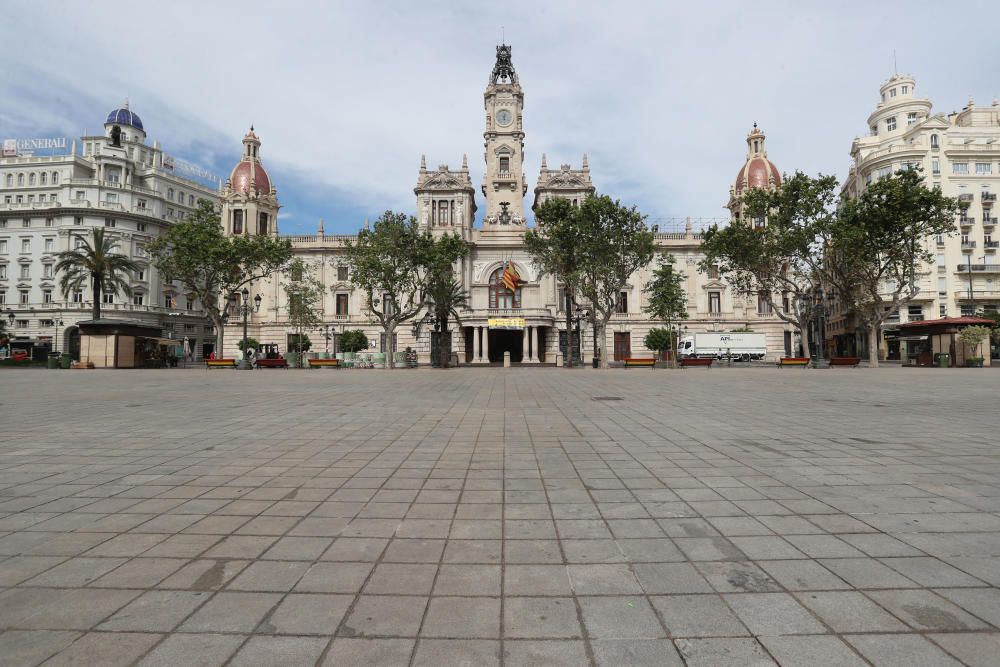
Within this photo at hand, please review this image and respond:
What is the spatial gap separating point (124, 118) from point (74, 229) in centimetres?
2170

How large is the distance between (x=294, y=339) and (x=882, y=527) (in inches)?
2310

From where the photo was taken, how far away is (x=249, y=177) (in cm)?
6212

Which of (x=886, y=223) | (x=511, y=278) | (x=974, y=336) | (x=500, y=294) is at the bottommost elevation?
(x=974, y=336)

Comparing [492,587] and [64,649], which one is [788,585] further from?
[64,649]

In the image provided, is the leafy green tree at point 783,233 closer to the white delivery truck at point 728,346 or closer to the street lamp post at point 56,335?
the white delivery truck at point 728,346

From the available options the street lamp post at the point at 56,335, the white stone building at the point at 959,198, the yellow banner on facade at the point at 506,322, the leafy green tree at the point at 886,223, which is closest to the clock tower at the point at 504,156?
the yellow banner on facade at the point at 506,322

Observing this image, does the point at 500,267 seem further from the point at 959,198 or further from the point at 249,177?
the point at 959,198

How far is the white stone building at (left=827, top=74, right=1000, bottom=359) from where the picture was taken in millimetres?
54656

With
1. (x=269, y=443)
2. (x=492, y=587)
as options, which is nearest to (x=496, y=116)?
(x=269, y=443)

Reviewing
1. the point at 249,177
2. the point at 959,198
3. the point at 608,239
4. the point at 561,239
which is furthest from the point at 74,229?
the point at 959,198

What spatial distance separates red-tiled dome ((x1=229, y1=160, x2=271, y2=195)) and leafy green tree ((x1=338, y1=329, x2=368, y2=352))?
23.7 meters

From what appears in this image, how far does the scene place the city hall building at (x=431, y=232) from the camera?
186 ft

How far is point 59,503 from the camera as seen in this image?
497cm

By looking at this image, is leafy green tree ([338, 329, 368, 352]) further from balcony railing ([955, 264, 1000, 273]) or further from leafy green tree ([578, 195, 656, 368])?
balcony railing ([955, 264, 1000, 273])
